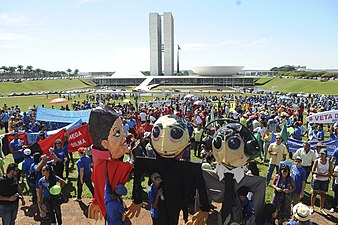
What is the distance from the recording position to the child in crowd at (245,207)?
13.6 ft

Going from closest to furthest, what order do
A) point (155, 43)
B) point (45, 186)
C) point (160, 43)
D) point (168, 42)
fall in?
point (45, 186) < point (155, 43) < point (168, 42) < point (160, 43)

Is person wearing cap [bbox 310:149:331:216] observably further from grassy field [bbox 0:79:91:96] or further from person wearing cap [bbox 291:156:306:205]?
grassy field [bbox 0:79:91:96]

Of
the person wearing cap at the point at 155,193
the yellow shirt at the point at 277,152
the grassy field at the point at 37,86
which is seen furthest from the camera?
the grassy field at the point at 37,86

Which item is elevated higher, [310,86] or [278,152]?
[310,86]

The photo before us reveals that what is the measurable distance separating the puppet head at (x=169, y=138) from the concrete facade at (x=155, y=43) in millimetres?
100087

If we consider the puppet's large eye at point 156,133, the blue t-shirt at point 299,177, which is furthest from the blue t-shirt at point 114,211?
the blue t-shirt at point 299,177

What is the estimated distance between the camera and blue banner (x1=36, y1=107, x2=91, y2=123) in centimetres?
1202

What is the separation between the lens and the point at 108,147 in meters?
4.48

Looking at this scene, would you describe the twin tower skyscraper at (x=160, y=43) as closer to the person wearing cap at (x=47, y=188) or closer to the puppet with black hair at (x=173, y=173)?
the person wearing cap at (x=47, y=188)

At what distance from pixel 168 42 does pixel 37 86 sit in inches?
2073

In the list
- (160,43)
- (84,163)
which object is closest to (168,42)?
(160,43)

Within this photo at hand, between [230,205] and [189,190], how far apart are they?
2.07 feet

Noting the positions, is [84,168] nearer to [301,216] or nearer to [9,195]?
[9,195]

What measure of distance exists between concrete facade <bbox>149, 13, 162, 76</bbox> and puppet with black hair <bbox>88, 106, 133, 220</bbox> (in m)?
99.9
